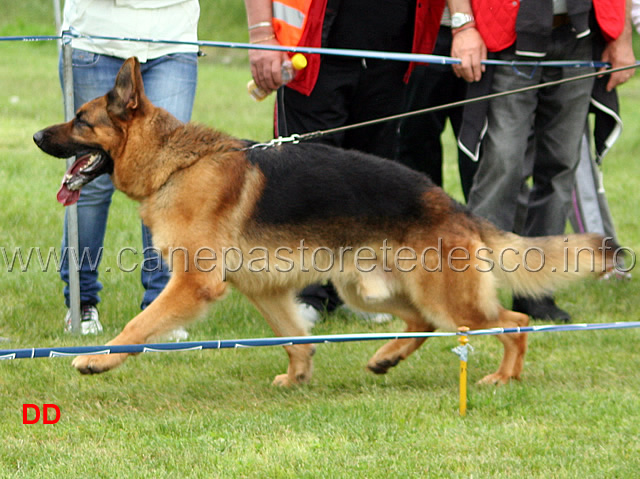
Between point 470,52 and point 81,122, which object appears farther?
point 470,52

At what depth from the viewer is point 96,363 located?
12.1 ft

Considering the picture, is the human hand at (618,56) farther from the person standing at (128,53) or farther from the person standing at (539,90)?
the person standing at (128,53)

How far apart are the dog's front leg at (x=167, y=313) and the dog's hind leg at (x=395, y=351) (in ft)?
3.15

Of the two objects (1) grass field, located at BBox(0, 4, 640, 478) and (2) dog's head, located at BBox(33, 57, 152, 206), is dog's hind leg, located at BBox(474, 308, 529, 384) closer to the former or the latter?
(1) grass field, located at BBox(0, 4, 640, 478)

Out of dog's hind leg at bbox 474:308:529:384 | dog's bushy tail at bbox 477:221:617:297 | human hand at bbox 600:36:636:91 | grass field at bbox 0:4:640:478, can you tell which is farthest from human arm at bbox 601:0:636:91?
dog's hind leg at bbox 474:308:529:384

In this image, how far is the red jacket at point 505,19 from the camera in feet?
15.5

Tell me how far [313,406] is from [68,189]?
1560 mm

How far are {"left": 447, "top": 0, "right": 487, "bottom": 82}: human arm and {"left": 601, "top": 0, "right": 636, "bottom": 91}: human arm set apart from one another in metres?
0.77

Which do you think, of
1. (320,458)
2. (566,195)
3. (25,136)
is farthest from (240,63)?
(320,458)

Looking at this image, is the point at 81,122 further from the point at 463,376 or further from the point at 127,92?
the point at 463,376

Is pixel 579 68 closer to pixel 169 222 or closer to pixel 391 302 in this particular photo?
pixel 391 302

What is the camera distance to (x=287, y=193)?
3.99 meters

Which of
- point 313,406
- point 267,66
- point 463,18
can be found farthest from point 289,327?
point 463,18

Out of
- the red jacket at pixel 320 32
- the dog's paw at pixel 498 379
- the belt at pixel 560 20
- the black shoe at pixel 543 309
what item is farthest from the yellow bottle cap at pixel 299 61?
the black shoe at pixel 543 309
